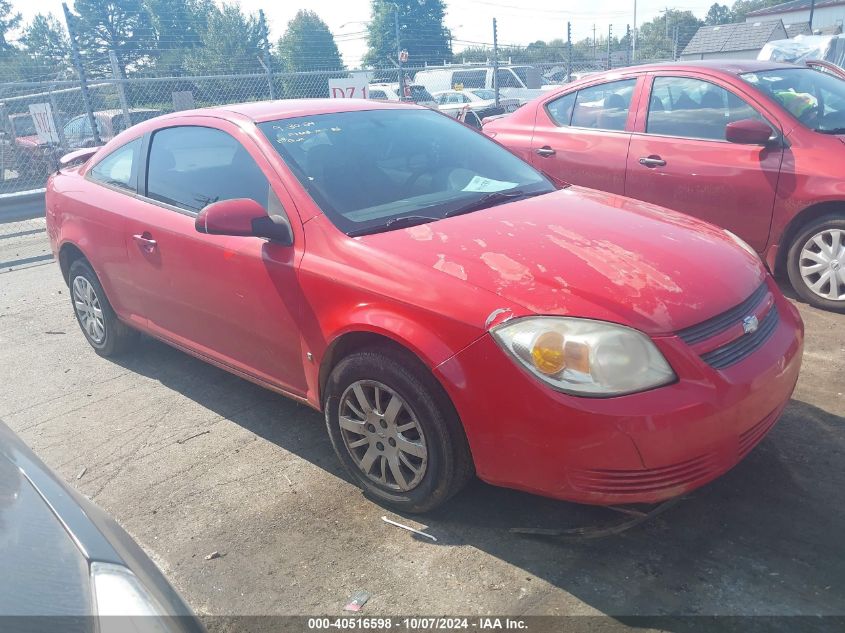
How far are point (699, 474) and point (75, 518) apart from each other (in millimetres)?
1919

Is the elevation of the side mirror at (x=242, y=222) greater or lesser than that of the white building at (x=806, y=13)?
lesser

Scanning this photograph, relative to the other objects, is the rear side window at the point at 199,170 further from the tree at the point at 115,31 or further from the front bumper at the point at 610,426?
the tree at the point at 115,31

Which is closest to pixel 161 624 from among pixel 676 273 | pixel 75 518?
pixel 75 518

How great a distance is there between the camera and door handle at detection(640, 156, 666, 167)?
5.40 m

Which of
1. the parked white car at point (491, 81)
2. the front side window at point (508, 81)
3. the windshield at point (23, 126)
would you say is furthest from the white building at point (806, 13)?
the windshield at point (23, 126)

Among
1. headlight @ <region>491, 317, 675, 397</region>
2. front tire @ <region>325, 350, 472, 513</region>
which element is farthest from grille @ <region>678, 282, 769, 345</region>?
front tire @ <region>325, 350, 472, 513</region>

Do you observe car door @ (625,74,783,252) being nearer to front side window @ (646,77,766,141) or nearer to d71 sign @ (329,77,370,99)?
front side window @ (646,77,766,141)

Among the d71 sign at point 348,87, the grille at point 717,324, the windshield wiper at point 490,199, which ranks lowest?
the grille at point 717,324

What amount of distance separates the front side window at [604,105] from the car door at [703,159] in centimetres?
18

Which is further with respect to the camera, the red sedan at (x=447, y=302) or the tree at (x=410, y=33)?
the tree at (x=410, y=33)

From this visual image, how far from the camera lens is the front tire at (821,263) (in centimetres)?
467

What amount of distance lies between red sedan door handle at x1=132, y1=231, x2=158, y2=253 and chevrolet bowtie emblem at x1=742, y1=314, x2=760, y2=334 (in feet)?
9.56

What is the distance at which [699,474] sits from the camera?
2.46m

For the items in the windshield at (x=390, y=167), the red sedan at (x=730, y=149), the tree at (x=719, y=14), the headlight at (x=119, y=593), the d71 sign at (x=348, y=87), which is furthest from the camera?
the tree at (x=719, y=14)
